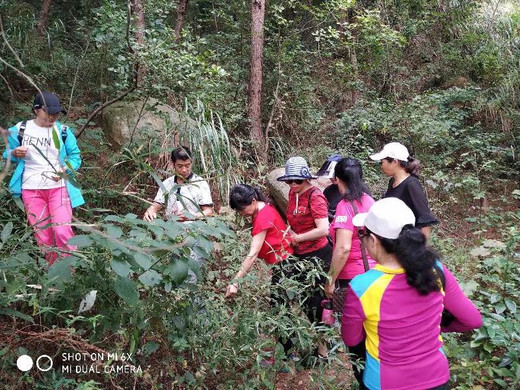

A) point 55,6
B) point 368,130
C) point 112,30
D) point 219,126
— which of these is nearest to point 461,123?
point 368,130

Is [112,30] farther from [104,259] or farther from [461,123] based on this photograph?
A: [461,123]

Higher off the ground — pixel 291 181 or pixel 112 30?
pixel 112 30

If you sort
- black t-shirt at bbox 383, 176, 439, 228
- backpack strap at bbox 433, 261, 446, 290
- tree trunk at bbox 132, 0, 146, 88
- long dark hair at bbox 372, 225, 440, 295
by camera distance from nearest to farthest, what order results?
1. long dark hair at bbox 372, 225, 440, 295
2. backpack strap at bbox 433, 261, 446, 290
3. black t-shirt at bbox 383, 176, 439, 228
4. tree trunk at bbox 132, 0, 146, 88

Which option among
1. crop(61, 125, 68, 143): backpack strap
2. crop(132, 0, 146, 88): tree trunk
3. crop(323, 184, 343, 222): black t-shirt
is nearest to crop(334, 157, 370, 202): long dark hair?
crop(323, 184, 343, 222): black t-shirt

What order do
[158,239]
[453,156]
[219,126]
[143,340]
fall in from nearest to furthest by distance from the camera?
1. [158,239]
2. [143,340]
3. [219,126]
4. [453,156]

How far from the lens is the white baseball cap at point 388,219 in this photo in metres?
1.88

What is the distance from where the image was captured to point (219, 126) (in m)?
6.35

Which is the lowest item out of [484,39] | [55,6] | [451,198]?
[451,198]

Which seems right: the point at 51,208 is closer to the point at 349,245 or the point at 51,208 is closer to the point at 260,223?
the point at 260,223

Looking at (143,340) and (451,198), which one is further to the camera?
(451,198)

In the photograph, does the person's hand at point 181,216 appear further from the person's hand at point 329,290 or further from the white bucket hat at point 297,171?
the person's hand at point 329,290

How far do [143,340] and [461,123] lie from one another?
7.63 metres

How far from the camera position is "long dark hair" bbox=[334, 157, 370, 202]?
2.90 meters

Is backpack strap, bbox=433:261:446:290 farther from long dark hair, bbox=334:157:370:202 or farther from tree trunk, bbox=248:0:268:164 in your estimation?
tree trunk, bbox=248:0:268:164
